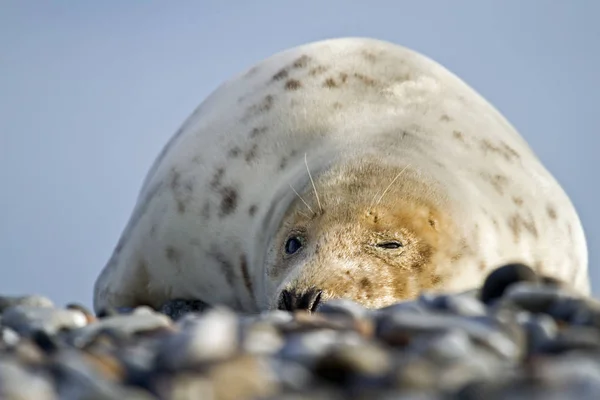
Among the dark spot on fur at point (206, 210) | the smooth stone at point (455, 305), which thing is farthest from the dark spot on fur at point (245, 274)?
the smooth stone at point (455, 305)

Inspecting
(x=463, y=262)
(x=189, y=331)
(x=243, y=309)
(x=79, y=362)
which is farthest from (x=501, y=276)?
(x=243, y=309)

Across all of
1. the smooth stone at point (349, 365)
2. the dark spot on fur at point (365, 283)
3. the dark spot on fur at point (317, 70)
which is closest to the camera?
the smooth stone at point (349, 365)

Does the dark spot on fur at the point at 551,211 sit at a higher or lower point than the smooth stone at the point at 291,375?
higher

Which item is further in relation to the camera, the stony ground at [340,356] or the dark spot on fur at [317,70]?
the dark spot on fur at [317,70]

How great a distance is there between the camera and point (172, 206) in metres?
6.29

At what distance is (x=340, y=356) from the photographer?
7.44 feet

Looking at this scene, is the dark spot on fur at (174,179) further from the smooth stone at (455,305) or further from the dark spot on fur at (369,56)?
the smooth stone at (455,305)

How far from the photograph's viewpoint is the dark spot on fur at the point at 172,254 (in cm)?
620

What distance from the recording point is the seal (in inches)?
196

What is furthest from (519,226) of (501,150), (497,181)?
(501,150)

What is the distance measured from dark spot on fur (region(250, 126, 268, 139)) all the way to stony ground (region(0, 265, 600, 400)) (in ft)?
10.4

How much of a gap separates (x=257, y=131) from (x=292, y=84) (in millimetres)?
394

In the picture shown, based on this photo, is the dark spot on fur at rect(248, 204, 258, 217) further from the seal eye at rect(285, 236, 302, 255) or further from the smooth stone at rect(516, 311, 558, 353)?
the smooth stone at rect(516, 311, 558, 353)

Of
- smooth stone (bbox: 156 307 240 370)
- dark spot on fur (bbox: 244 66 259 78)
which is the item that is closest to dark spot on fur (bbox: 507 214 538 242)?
dark spot on fur (bbox: 244 66 259 78)
